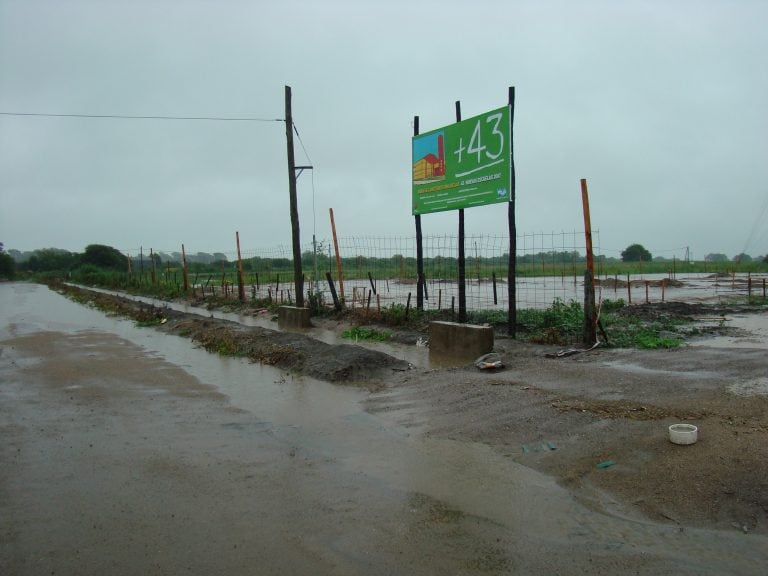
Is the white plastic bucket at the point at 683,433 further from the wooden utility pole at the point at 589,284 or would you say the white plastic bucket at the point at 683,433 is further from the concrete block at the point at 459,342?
the concrete block at the point at 459,342

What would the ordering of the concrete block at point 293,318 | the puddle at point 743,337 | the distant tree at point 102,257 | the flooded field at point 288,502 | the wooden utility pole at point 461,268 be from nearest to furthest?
the flooded field at point 288,502
the puddle at point 743,337
the wooden utility pole at point 461,268
the concrete block at point 293,318
the distant tree at point 102,257

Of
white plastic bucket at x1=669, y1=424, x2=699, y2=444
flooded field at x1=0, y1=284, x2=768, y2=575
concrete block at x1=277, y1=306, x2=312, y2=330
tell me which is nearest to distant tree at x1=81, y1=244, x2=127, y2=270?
concrete block at x1=277, y1=306, x2=312, y2=330

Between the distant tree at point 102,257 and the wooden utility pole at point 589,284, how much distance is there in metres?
81.3

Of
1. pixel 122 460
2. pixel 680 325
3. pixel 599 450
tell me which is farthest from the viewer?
pixel 680 325

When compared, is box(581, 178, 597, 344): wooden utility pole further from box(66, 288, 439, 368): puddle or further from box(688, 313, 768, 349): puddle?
box(66, 288, 439, 368): puddle

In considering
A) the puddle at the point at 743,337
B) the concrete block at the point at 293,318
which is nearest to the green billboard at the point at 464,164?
the puddle at the point at 743,337

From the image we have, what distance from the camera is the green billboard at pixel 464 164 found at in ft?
36.5

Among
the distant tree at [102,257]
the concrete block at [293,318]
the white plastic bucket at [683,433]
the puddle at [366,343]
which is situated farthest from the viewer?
the distant tree at [102,257]

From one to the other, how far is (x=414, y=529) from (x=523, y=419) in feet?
8.12

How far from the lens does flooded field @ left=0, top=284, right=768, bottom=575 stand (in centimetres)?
359

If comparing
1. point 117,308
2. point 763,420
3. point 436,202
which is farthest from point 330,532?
point 117,308

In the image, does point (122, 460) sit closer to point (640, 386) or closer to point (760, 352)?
point (640, 386)

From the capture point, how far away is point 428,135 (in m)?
13.6

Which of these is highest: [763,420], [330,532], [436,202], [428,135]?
[428,135]
